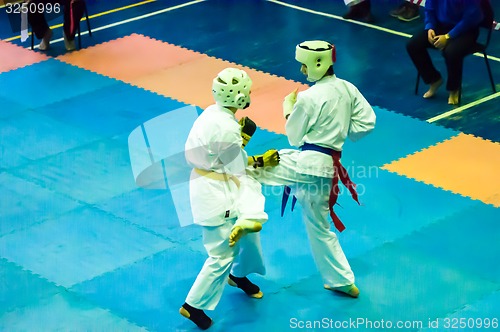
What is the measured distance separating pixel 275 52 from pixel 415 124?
3062 mm

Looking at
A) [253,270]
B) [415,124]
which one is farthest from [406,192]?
[253,270]

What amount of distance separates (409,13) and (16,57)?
19.5 ft

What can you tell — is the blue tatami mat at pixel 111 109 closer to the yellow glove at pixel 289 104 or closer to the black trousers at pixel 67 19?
the black trousers at pixel 67 19

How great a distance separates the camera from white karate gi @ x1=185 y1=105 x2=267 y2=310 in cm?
704

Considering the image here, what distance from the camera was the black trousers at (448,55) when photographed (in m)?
11.4

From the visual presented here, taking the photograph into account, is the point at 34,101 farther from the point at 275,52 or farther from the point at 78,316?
the point at 78,316

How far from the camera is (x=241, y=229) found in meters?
6.92

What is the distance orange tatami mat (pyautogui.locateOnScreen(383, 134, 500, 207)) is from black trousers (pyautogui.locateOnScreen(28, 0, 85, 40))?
18.9 ft

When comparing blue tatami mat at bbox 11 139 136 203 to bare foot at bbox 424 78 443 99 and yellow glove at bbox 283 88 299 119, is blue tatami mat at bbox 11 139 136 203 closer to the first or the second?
yellow glove at bbox 283 88 299 119

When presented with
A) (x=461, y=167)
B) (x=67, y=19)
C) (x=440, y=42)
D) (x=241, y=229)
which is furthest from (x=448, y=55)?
(x=67, y=19)

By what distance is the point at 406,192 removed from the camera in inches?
378

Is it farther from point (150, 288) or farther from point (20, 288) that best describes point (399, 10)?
point (20, 288)

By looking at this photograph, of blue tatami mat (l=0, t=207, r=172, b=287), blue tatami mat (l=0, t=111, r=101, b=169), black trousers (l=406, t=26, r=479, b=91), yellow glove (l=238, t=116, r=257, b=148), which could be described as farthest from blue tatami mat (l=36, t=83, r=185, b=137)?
yellow glove (l=238, t=116, r=257, b=148)

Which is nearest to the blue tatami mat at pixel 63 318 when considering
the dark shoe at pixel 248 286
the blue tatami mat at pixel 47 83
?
the dark shoe at pixel 248 286
